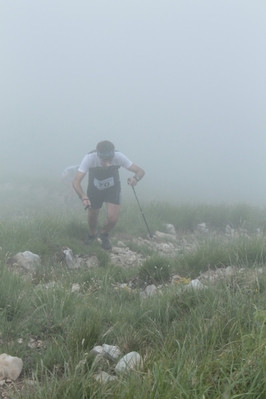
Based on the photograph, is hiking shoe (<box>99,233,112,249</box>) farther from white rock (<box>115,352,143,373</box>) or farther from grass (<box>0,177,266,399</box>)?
white rock (<box>115,352,143,373</box>)

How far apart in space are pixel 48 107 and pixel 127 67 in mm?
40154

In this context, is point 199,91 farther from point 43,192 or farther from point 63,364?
point 63,364

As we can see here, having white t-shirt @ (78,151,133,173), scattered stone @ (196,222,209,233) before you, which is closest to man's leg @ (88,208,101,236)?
white t-shirt @ (78,151,133,173)

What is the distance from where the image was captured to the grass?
213cm

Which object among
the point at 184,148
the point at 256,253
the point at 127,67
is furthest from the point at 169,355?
the point at 127,67

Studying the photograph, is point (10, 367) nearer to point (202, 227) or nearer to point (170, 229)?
point (170, 229)

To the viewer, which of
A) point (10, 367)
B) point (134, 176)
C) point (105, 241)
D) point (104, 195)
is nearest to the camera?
point (10, 367)

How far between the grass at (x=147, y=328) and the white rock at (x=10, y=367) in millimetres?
67

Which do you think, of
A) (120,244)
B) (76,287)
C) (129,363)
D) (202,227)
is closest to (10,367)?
(129,363)

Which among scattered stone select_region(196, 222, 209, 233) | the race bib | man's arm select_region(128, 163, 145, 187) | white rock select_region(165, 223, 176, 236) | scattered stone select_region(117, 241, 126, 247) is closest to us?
scattered stone select_region(117, 241, 126, 247)

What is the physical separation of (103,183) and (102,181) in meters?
0.05

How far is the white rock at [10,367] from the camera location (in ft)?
8.70

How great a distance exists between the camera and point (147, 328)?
3.21m

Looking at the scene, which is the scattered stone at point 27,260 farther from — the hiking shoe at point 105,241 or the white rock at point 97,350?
the white rock at point 97,350
